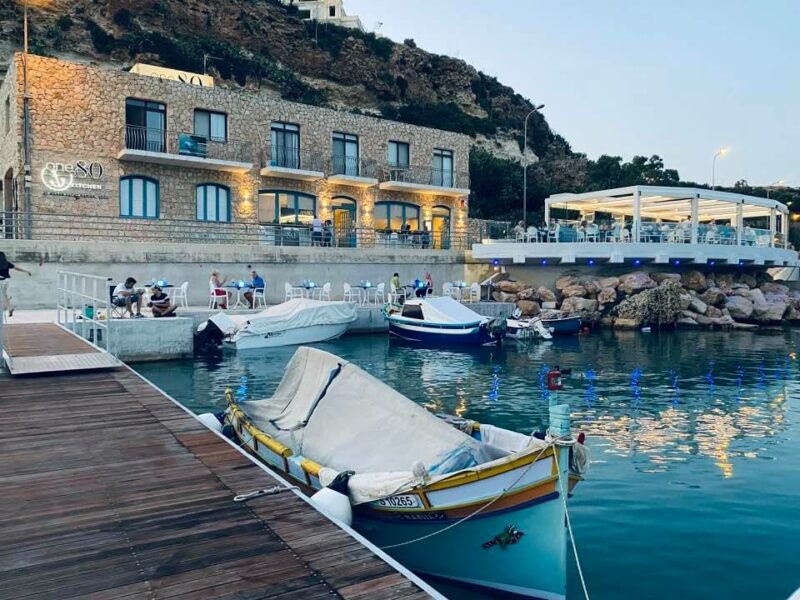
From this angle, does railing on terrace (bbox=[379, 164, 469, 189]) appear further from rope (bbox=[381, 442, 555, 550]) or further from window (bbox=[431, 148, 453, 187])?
rope (bbox=[381, 442, 555, 550])

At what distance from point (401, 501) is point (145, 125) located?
29.3m

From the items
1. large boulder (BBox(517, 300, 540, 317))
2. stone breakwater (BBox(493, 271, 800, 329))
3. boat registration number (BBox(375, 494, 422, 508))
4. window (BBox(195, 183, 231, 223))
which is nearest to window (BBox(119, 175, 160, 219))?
window (BBox(195, 183, 231, 223))

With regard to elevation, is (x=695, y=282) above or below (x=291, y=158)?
below

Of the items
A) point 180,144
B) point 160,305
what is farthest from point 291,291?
point 180,144

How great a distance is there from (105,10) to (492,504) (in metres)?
69.8

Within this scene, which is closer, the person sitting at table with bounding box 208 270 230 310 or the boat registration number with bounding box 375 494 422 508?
the boat registration number with bounding box 375 494 422 508

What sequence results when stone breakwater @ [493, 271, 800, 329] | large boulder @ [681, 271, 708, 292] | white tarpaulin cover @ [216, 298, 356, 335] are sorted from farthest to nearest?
large boulder @ [681, 271, 708, 292], stone breakwater @ [493, 271, 800, 329], white tarpaulin cover @ [216, 298, 356, 335]

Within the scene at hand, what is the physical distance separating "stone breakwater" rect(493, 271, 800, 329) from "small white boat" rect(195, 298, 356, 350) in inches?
401

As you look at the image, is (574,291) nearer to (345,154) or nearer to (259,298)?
(345,154)

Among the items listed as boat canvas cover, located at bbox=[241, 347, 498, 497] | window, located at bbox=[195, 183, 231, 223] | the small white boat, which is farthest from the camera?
window, located at bbox=[195, 183, 231, 223]

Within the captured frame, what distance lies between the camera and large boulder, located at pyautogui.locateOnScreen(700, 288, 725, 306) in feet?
112

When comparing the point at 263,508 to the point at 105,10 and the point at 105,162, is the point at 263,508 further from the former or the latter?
the point at 105,10

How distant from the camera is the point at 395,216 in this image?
39.8 m

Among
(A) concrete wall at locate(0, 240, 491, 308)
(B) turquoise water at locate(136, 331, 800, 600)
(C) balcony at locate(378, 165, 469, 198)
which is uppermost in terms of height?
(C) balcony at locate(378, 165, 469, 198)
